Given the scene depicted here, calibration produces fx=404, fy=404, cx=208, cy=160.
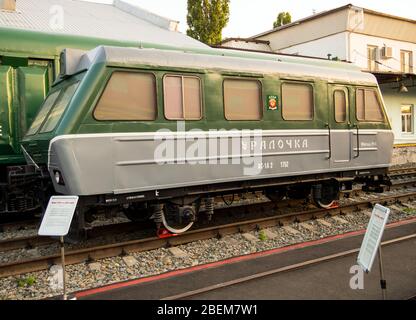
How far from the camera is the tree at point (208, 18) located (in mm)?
34594

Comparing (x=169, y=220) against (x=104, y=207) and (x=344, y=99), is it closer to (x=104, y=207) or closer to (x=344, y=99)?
(x=104, y=207)

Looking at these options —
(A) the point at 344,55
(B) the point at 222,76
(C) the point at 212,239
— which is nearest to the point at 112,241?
(C) the point at 212,239

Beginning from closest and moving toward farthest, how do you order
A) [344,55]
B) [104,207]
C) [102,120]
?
[102,120]
[104,207]
[344,55]

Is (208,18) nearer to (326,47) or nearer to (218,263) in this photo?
(326,47)

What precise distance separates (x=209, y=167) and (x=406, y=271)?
3596 mm

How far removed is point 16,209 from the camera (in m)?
9.27

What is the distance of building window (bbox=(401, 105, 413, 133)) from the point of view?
1011 inches

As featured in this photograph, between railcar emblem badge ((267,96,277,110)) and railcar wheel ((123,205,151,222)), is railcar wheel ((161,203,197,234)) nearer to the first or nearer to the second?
railcar wheel ((123,205,151,222))

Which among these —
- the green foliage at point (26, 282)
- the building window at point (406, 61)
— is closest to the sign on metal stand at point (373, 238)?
the green foliage at point (26, 282)

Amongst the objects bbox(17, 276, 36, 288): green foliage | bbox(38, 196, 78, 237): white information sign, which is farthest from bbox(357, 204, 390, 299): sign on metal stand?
bbox(17, 276, 36, 288): green foliage

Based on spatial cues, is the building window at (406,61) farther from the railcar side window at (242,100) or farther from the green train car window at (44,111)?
the green train car window at (44,111)

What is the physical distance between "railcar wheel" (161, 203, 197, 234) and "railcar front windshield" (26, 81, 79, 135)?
2574 mm

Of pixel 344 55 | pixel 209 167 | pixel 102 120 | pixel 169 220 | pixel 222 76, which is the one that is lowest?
pixel 169 220

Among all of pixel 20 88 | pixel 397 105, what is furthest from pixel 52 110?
pixel 397 105
